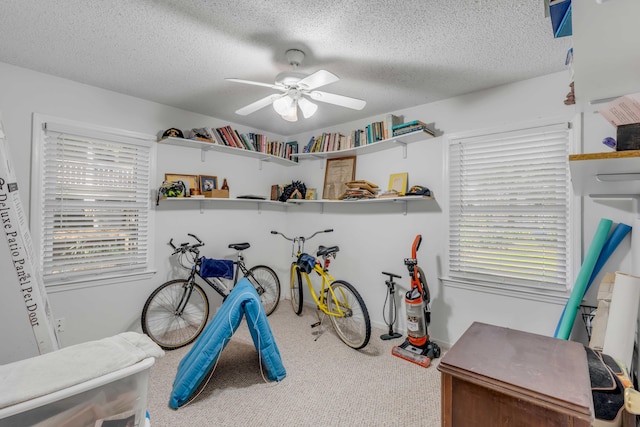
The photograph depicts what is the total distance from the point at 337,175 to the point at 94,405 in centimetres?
315

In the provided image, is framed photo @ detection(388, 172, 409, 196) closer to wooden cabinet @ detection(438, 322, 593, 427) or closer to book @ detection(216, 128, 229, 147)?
book @ detection(216, 128, 229, 147)

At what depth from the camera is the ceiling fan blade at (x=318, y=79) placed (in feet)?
5.75

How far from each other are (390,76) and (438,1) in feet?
2.82

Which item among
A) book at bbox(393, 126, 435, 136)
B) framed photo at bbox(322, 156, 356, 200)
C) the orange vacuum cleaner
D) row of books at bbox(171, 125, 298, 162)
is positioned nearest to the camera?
the orange vacuum cleaner

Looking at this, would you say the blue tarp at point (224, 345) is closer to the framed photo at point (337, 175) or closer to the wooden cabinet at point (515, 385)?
the wooden cabinet at point (515, 385)

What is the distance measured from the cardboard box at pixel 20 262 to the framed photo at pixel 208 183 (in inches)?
67.7

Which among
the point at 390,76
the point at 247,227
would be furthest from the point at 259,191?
the point at 390,76

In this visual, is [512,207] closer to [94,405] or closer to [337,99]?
[337,99]

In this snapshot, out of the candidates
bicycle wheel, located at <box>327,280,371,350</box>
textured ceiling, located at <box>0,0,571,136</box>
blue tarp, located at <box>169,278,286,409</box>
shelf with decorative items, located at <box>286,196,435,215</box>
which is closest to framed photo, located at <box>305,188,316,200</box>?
shelf with decorative items, located at <box>286,196,435,215</box>

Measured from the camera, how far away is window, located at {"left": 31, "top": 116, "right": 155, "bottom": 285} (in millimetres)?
2420

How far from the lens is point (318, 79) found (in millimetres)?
1829

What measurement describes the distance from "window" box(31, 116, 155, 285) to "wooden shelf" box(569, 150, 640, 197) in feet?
11.2

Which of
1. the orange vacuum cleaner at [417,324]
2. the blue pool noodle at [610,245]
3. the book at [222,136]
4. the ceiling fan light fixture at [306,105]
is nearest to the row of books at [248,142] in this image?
the book at [222,136]

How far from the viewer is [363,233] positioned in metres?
3.47
